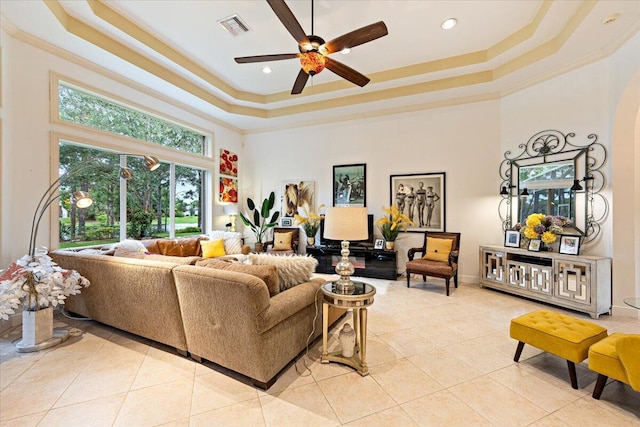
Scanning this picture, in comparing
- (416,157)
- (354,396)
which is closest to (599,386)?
(354,396)

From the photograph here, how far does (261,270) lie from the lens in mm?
2191

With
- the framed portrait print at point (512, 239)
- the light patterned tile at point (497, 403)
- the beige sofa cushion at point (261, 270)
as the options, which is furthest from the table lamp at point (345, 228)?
the framed portrait print at point (512, 239)

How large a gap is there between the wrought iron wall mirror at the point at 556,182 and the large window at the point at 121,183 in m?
6.02

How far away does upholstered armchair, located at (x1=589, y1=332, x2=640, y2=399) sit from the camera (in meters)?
1.70

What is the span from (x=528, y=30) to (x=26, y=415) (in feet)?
20.6

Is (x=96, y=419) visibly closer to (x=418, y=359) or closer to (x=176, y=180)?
(x=418, y=359)

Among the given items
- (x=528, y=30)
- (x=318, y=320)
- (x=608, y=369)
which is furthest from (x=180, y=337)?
(x=528, y=30)

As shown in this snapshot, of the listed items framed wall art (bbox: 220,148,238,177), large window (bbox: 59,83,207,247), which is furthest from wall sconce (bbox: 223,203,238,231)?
framed wall art (bbox: 220,148,238,177)

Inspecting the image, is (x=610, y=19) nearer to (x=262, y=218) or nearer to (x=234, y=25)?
(x=234, y=25)

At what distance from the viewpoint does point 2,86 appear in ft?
10.0

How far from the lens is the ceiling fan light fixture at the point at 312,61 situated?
267cm

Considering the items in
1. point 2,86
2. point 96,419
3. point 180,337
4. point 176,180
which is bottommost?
point 96,419

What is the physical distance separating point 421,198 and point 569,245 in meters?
2.32

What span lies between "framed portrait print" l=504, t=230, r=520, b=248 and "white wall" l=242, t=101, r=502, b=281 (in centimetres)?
36
